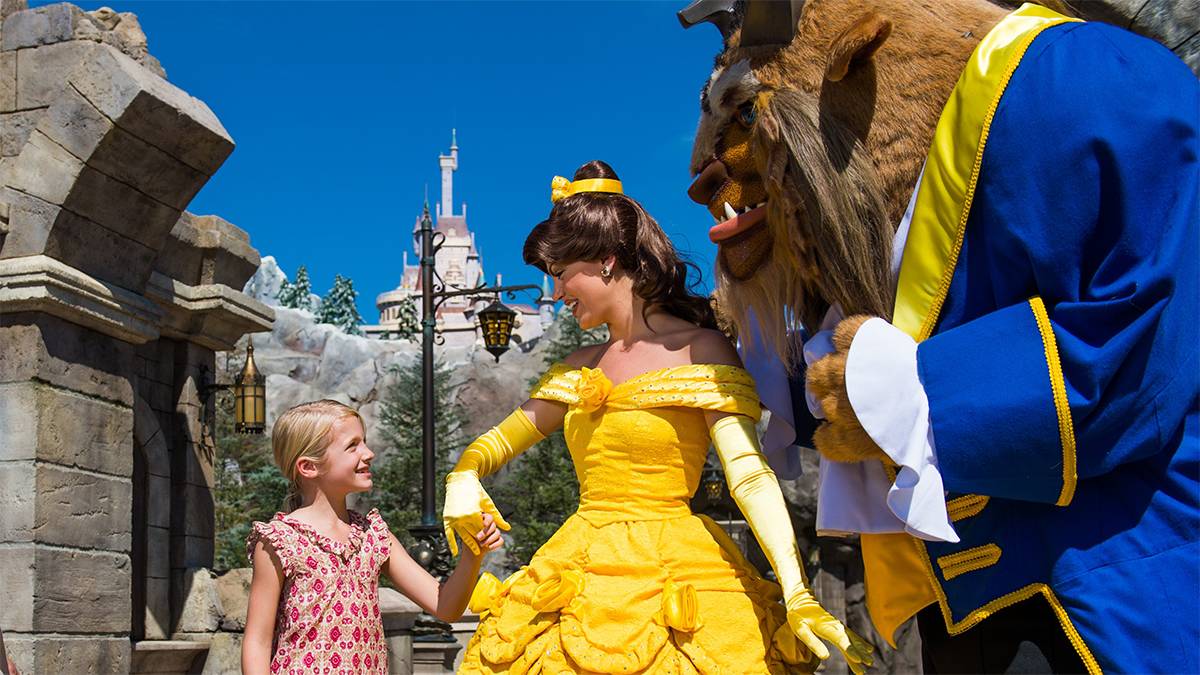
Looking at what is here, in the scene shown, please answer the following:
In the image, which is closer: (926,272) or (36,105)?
(926,272)

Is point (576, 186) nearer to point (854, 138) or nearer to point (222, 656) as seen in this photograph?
point (854, 138)

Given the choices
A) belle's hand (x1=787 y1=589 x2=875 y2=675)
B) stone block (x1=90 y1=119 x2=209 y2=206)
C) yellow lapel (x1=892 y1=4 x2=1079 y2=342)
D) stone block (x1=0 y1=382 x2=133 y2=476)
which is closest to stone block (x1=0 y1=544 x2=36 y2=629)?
stone block (x1=0 y1=382 x2=133 y2=476)

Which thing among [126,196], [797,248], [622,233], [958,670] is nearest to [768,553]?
[958,670]

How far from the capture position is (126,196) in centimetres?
619

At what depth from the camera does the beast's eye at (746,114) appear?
8.27 ft

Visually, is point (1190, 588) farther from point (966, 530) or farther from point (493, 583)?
point (493, 583)

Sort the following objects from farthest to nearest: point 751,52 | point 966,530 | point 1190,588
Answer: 1. point 751,52
2. point 966,530
3. point 1190,588

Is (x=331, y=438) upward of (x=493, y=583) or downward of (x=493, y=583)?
upward

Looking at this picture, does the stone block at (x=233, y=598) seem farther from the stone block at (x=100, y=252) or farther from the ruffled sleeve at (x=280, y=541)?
the ruffled sleeve at (x=280, y=541)

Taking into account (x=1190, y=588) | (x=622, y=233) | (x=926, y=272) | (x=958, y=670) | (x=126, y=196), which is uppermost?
(x=126, y=196)

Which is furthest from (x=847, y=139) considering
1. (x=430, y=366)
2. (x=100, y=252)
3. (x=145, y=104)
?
(x=430, y=366)

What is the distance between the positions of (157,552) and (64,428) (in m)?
2.73

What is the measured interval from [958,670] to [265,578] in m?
1.78

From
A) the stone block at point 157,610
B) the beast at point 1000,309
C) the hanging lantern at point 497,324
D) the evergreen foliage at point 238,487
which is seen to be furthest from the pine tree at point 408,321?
the beast at point 1000,309
